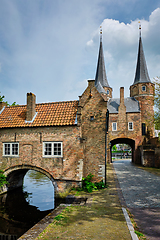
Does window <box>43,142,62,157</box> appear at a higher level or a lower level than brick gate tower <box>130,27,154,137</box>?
lower

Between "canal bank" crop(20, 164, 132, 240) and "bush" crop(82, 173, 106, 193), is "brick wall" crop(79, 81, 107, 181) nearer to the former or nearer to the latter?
"bush" crop(82, 173, 106, 193)

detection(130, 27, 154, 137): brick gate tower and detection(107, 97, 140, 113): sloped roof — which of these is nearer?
detection(130, 27, 154, 137): brick gate tower

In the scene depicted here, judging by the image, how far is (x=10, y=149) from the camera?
14016mm

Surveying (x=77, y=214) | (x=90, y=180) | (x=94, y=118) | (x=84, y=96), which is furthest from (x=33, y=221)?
(x=84, y=96)

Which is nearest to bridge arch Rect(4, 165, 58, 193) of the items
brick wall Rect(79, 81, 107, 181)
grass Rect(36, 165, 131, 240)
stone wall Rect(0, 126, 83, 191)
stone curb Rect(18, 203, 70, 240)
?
stone wall Rect(0, 126, 83, 191)

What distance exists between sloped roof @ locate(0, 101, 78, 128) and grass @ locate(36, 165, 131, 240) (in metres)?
5.92

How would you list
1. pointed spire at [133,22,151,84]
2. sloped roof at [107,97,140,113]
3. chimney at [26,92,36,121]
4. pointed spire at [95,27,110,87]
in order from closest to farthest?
chimney at [26,92,36,121] → sloped roof at [107,97,140,113] → pointed spire at [133,22,151,84] → pointed spire at [95,27,110,87]

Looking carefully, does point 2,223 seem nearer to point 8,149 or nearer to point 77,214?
point 77,214

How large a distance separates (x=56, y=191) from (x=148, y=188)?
270 inches

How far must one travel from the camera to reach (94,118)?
526 inches

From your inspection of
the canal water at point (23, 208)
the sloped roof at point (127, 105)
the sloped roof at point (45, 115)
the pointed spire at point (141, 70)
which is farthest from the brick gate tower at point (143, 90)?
the sloped roof at point (45, 115)

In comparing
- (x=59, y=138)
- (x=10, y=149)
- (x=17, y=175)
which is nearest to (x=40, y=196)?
(x=17, y=175)

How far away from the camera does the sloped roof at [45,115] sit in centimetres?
1335

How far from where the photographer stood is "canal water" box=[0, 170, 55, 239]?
9349 mm
